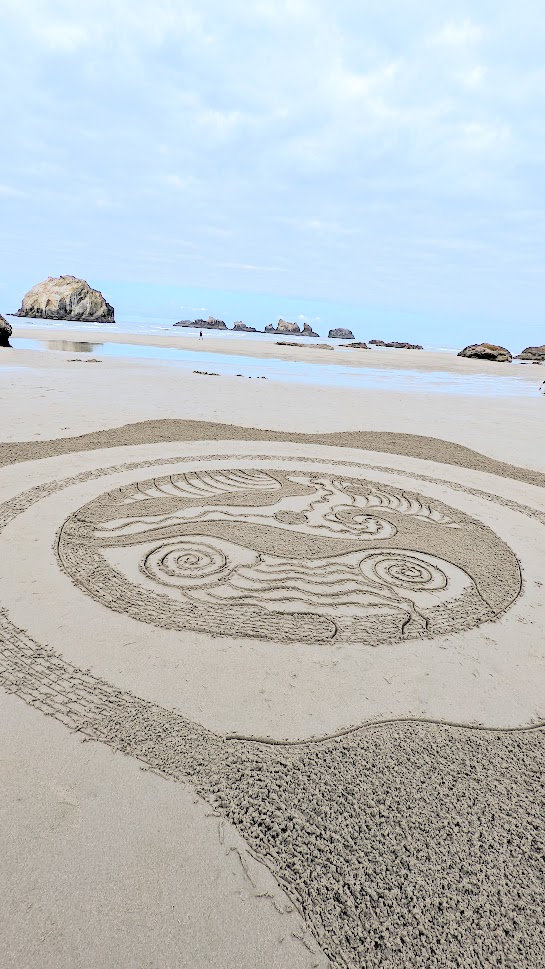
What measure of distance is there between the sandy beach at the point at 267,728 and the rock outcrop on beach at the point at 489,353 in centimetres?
4736

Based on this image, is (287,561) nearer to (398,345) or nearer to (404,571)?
(404,571)

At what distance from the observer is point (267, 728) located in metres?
2.51

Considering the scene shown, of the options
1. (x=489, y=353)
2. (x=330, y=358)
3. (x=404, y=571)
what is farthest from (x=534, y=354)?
(x=404, y=571)

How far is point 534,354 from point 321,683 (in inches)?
2539

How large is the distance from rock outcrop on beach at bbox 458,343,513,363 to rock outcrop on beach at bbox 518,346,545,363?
317 inches

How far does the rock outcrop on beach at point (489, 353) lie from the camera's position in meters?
48.3

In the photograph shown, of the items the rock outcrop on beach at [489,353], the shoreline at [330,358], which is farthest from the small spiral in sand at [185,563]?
the rock outcrop on beach at [489,353]

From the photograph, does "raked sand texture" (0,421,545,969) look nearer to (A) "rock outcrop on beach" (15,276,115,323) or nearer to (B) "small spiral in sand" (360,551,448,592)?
(B) "small spiral in sand" (360,551,448,592)

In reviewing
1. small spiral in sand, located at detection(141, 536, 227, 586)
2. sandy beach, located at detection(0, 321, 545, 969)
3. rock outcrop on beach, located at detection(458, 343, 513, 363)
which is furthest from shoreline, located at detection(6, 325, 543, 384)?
small spiral in sand, located at detection(141, 536, 227, 586)

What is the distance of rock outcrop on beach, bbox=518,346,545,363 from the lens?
56.3 meters

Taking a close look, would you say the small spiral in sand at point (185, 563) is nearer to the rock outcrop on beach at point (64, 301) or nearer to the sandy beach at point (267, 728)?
the sandy beach at point (267, 728)

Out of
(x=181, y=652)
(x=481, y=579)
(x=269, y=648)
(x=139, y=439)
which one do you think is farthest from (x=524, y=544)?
(x=139, y=439)

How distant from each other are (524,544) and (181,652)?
3736mm

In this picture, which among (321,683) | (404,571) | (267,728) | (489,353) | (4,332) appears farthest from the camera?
(489,353)
